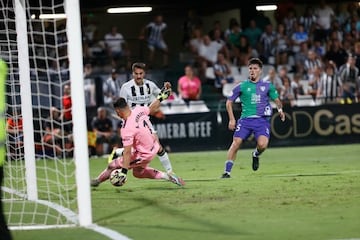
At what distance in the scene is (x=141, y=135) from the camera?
1438 centimetres

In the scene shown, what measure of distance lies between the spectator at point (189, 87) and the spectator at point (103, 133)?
245cm

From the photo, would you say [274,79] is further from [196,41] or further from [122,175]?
[122,175]

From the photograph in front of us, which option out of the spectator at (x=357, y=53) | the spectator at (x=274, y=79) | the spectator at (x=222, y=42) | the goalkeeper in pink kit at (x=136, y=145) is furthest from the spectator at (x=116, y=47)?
the goalkeeper in pink kit at (x=136, y=145)

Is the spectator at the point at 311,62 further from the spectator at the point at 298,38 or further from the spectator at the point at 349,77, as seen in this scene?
the spectator at the point at 298,38

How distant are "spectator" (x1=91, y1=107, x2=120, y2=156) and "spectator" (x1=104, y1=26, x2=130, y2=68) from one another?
356cm

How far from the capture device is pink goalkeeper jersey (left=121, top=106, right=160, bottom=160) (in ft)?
46.3

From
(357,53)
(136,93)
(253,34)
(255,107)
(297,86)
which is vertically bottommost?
Result: (297,86)

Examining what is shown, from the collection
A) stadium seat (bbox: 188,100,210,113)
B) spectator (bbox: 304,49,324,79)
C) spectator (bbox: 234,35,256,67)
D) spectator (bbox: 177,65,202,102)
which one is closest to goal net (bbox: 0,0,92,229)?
stadium seat (bbox: 188,100,210,113)

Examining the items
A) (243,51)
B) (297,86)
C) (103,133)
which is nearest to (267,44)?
(243,51)

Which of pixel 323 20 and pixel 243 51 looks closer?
pixel 243 51

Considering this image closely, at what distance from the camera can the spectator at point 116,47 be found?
93.9 feet

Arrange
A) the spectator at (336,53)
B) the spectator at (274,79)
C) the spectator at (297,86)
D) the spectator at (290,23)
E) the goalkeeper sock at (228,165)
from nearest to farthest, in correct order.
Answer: the goalkeeper sock at (228,165) < the spectator at (274,79) < the spectator at (297,86) < the spectator at (336,53) < the spectator at (290,23)

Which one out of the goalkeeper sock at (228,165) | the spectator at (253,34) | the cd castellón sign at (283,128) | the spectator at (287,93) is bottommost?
the cd castellón sign at (283,128)

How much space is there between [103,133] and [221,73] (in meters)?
5.00
